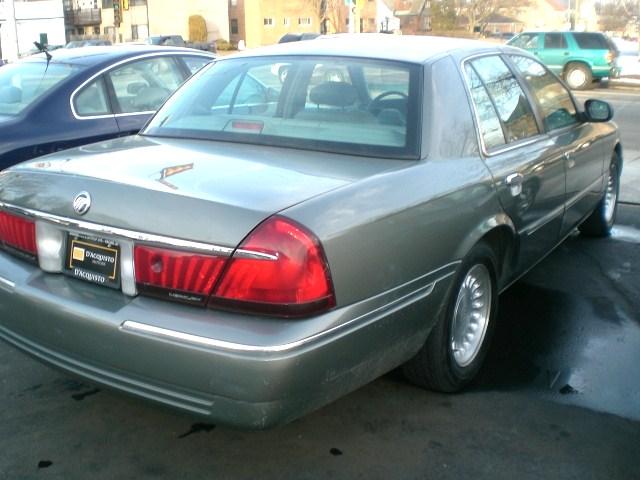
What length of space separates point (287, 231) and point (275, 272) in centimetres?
14

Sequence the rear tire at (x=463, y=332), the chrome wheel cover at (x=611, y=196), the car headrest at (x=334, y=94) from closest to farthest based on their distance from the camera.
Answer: the rear tire at (x=463, y=332) < the car headrest at (x=334, y=94) < the chrome wheel cover at (x=611, y=196)

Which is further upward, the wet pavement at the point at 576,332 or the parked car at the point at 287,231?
the parked car at the point at 287,231

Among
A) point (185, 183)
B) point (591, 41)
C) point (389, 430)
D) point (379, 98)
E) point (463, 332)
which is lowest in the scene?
point (389, 430)

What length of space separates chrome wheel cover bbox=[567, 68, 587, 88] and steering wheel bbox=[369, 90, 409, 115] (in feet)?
69.4

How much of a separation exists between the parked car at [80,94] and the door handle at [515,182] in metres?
3.42

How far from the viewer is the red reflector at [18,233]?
3203 millimetres

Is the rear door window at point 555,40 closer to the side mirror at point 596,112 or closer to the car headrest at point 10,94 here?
the side mirror at point 596,112

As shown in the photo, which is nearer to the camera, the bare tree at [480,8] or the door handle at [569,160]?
the door handle at [569,160]

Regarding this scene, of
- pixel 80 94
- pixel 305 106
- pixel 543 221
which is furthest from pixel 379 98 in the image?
pixel 80 94

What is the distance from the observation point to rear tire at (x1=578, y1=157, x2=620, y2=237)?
636cm

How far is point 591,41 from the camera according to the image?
23.2 metres

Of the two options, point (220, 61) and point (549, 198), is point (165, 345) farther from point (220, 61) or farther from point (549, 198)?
point (549, 198)

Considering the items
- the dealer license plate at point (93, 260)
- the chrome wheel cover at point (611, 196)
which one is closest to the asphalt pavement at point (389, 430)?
the dealer license plate at point (93, 260)

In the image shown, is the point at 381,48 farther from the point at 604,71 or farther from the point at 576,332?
the point at 604,71
